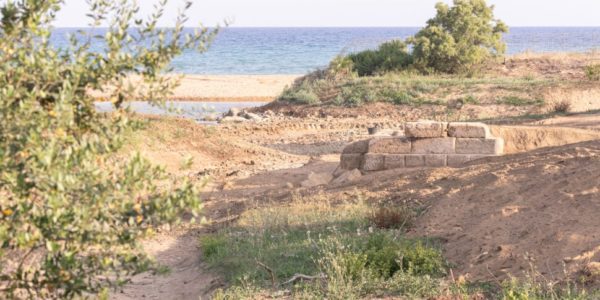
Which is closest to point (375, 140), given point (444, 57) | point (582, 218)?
point (582, 218)

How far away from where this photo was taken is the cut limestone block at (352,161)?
14586mm

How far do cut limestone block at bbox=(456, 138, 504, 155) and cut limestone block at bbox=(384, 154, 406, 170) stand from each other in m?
0.95

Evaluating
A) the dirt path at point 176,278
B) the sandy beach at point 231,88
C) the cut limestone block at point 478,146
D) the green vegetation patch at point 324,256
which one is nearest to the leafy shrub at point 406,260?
the green vegetation patch at point 324,256

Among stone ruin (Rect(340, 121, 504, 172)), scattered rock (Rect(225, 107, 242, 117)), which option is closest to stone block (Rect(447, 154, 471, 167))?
stone ruin (Rect(340, 121, 504, 172))

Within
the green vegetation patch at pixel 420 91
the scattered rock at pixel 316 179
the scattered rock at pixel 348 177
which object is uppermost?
the scattered rock at pixel 348 177

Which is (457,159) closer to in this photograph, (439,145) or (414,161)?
(439,145)

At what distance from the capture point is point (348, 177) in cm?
1376

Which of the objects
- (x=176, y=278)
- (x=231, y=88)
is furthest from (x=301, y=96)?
(x=176, y=278)

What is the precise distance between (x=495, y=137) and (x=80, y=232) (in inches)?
427

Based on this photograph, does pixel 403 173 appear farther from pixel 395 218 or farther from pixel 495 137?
pixel 395 218

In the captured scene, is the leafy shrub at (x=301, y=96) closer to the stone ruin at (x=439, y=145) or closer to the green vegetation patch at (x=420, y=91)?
the green vegetation patch at (x=420, y=91)

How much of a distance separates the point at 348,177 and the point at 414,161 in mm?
1186

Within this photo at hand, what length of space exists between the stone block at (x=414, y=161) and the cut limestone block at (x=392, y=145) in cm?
12

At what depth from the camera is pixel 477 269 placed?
815 cm
